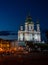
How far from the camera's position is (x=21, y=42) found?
420ft

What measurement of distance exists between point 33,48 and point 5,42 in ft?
82.1

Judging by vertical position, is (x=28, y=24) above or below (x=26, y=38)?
above

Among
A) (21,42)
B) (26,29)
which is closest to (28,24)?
(26,29)

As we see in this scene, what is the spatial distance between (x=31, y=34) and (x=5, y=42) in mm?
26715

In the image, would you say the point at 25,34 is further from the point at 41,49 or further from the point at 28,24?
the point at 41,49

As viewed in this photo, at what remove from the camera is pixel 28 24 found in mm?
136375

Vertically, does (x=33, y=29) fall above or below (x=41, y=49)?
above

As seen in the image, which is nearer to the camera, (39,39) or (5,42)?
(5,42)

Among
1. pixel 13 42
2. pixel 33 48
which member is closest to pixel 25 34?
pixel 13 42

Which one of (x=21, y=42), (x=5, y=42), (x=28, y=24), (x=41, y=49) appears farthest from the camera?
(x=28, y=24)

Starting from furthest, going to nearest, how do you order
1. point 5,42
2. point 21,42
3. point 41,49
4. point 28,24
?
1. point 28,24
2. point 21,42
3. point 5,42
4. point 41,49

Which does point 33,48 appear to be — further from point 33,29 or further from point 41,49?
point 33,29

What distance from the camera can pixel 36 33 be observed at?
137m

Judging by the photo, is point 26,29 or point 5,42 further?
point 26,29
